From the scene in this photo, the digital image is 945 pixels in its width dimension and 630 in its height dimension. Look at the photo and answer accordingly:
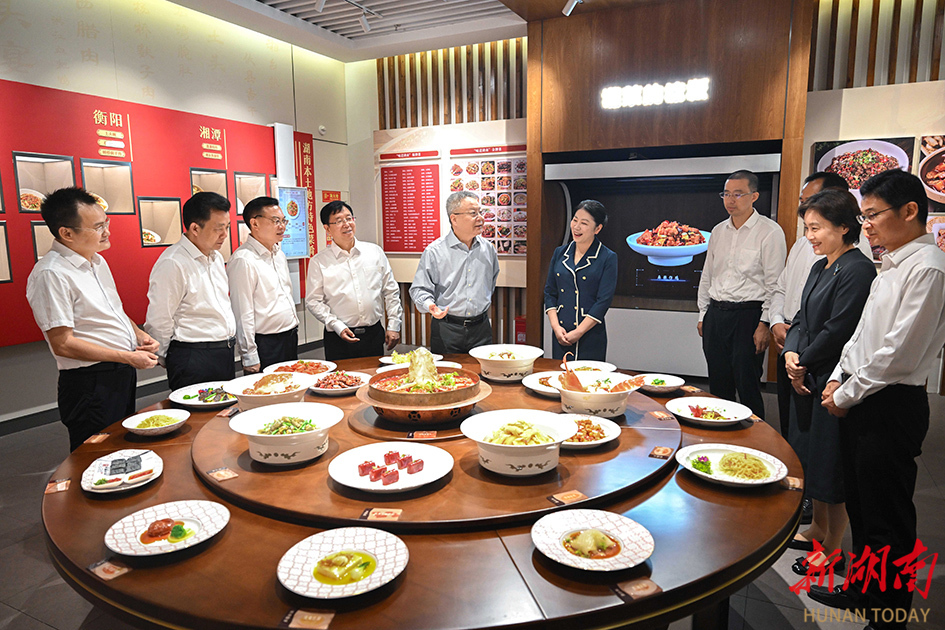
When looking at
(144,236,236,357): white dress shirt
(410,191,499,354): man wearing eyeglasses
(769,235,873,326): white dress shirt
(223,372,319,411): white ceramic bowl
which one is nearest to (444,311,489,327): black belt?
(410,191,499,354): man wearing eyeglasses

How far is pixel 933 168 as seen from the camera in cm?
479

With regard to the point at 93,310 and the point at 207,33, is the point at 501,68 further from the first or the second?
the point at 93,310

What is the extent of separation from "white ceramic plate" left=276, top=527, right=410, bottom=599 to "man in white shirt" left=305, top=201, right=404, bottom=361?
247 centimetres

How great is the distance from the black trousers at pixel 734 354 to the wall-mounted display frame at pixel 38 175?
16.9 ft

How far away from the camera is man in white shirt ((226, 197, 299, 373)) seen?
3.63 m

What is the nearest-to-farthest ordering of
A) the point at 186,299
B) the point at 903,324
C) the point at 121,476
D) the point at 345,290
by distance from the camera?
the point at 121,476
the point at 903,324
the point at 186,299
the point at 345,290

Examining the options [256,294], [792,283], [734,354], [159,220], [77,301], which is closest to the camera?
[77,301]

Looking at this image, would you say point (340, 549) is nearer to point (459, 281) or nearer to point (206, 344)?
point (206, 344)

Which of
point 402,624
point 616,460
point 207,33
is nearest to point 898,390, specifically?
point 616,460

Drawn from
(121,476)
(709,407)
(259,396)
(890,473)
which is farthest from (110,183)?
(890,473)

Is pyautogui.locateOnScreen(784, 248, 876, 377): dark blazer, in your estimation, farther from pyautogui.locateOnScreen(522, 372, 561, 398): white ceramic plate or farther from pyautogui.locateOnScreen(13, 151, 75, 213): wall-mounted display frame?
pyautogui.locateOnScreen(13, 151, 75, 213): wall-mounted display frame

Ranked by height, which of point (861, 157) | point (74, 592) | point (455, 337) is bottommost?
point (74, 592)

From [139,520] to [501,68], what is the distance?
6.22 metres

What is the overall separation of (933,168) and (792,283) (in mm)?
2432
